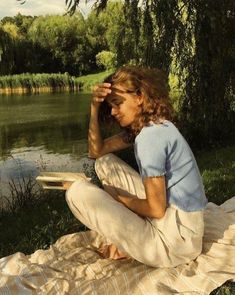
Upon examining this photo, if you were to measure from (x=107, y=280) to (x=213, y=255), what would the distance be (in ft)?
2.07

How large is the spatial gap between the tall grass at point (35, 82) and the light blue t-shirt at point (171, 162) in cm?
2667

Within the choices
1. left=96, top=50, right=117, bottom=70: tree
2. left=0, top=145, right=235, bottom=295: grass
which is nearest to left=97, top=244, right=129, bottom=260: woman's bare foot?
left=0, top=145, right=235, bottom=295: grass

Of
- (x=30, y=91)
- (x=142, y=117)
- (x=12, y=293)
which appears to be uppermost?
(x=142, y=117)

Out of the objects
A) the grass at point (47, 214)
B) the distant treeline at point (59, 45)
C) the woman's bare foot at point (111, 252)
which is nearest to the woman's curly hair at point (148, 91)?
the woman's bare foot at point (111, 252)

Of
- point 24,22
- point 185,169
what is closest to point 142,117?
point 185,169

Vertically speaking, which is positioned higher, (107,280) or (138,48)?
(138,48)

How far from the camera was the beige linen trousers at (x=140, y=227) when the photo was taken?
104 inches

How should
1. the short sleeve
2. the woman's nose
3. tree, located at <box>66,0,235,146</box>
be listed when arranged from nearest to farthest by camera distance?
1. the short sleeve
2. the woman's nose
3. tree, located at <box>66,0,235,146</box>

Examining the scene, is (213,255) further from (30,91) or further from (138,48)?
(30,91)

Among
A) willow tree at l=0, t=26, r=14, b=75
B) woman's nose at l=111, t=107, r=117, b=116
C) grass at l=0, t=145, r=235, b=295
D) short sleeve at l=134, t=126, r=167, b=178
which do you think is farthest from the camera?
willow tree at l=0, t=26, r=14, b=75

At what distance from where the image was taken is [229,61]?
784cm

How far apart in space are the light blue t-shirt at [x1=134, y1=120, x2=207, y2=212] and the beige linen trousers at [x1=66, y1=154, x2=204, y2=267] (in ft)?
0.22

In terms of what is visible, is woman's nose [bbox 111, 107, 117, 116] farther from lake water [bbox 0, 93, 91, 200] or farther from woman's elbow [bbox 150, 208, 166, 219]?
lake water [bbox 0, 93, 91, 200]

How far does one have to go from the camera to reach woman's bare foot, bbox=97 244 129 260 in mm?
3004
